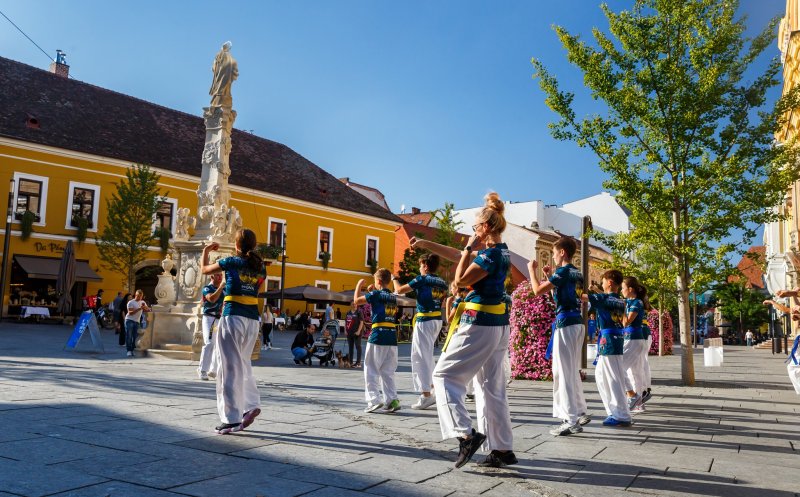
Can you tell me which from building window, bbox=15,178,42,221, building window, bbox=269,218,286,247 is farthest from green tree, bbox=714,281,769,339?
building window, bbox=15,178,42,221

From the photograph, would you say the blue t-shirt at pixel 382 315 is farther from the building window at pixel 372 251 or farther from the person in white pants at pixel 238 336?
the building window at pixel 372 251

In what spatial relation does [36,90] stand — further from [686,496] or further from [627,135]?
[686,496]

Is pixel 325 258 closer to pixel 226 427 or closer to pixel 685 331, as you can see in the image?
pixel 685 331

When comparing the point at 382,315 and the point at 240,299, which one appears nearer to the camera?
the point at 240,299

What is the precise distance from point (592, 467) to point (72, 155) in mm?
34359

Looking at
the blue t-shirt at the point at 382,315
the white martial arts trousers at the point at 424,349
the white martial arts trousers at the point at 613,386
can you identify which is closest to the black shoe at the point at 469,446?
the white martial arts trousers at the point at 613,386

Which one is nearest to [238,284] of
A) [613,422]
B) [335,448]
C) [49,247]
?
[335,448]

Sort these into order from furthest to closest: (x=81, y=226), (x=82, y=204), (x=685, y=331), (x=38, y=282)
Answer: (x=82, y=204), (x=81, y=226), (x=38, y=282), (x=685, y=331)

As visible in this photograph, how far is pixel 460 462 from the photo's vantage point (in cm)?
509


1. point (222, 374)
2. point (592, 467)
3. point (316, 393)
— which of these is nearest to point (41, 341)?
point (316, 393)

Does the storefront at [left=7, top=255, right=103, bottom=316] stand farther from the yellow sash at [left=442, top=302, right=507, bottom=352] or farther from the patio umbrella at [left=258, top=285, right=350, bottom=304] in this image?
the yellow sash at [left=442, top=302, right=507, bottom=352]

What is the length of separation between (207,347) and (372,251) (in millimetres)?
37521

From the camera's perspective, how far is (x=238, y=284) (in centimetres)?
672

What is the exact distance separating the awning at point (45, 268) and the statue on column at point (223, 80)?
18.5m
